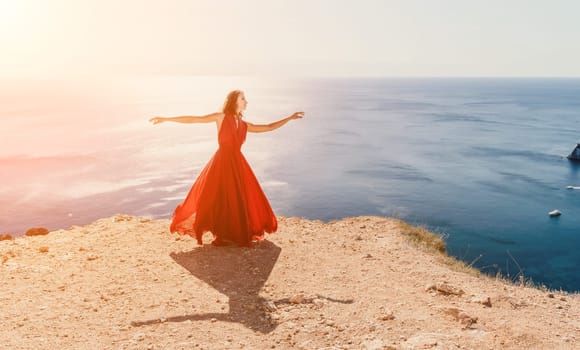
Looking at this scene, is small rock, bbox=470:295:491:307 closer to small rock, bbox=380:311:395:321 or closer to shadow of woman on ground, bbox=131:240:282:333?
small rock, bbox=380:311:395:321

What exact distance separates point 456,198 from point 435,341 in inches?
1788

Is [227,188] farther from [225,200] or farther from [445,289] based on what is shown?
[445,289]

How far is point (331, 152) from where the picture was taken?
73.1 m

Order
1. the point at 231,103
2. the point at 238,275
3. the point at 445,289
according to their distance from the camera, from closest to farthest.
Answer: the point at 445,289, the point at 238,275, the point at 231,103

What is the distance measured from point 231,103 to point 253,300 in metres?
3.81

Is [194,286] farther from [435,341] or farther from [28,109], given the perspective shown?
[28,109]

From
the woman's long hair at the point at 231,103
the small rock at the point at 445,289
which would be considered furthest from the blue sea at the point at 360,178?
the woman's long hair at the point at 231,103

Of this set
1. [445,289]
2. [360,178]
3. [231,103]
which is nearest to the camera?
[445,289]

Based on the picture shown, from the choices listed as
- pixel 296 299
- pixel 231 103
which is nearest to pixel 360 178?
pixel 231 103

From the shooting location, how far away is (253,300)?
696 centimetres

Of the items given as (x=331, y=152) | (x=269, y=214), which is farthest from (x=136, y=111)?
(x=269, y=214)

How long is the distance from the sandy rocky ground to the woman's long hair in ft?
8.70

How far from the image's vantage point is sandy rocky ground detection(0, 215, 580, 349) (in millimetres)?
5754

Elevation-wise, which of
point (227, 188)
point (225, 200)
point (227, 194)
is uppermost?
point (227, 188)
